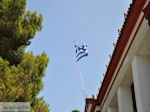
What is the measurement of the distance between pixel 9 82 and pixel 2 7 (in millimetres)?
5189

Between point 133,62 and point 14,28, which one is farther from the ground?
point 14,28

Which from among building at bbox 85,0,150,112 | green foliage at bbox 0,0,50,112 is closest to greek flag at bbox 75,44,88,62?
green foliage at bbox 0,0,50,112

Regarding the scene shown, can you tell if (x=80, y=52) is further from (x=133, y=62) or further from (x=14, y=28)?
(x=133, y=62)

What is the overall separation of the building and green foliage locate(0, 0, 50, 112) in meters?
8.81

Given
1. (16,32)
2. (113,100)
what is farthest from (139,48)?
(16,32)

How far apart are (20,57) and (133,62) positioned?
44.8 feet

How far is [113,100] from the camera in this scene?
14.3 meters

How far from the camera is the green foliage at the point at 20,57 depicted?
2153 centimetres

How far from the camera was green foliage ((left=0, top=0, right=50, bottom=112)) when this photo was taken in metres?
21.5

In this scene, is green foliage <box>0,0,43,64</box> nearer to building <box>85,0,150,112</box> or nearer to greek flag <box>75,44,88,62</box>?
greek flag <box>75,44,88,62</box>

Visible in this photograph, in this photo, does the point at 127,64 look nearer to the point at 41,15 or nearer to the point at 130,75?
the point at 130,75

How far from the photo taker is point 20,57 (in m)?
23.3

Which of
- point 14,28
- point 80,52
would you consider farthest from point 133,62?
point 14,28

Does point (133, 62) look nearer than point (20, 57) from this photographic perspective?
Yes
